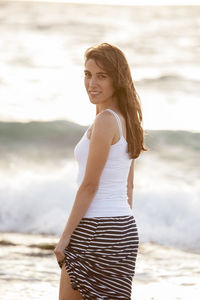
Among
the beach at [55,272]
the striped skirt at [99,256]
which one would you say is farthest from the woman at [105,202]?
the beach at [55,272]

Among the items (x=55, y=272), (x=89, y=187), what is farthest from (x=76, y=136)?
(x=89, y=187)

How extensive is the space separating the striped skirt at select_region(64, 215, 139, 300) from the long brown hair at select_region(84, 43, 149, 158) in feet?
1.16

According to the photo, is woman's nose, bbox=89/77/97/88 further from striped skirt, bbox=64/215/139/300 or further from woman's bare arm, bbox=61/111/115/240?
striped skirt, bbox=64/215/139/300

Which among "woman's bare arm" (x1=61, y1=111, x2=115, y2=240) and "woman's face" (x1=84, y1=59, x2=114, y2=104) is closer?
"woman's bare arm" (x1=61, y1=111, x2=115, y2=240)

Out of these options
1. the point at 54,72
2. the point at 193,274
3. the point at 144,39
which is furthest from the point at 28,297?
the point at 144,39

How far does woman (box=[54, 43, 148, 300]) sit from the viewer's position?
290 centimetres

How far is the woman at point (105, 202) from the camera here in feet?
9.51

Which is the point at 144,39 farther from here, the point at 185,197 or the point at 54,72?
the point at 185,197

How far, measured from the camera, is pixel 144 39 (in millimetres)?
23406

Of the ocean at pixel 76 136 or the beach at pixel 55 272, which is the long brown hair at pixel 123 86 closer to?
the beach at pixel 55 272

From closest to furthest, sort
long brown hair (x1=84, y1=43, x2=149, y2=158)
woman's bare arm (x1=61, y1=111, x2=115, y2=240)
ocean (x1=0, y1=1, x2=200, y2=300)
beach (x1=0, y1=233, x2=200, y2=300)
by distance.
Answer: woman's bare arm (x1=61, y1=111, x2=115, y2=240)
long brown hair (x1=84, y1=43, x2=149, y2=158)
beach (x1=0, y1=233, x2=200, y2=300)
ocean (x1=0, y1=1, x2=200, y2=300)

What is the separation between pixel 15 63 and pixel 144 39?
556 cm

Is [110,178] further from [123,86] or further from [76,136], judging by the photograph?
[76,136]

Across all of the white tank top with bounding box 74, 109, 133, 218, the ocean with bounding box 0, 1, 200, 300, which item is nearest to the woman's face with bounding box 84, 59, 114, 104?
the white tank top with bounding box 74, 109, 133, 218
